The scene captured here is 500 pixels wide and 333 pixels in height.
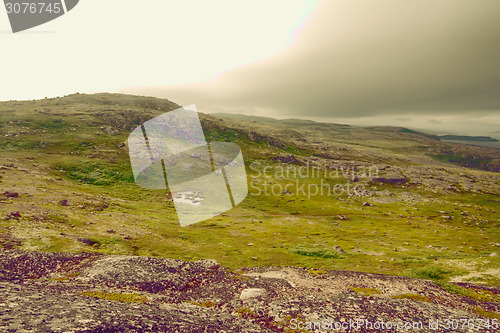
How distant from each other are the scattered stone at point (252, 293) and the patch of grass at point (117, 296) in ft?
31.7

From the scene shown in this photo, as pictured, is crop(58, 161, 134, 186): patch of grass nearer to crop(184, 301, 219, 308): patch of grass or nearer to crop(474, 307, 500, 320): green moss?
crop(184, 301, 219, 308): patch of grass

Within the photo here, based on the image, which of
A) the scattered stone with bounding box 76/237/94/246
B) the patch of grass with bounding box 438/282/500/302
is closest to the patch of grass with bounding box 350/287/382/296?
the patch of grass with bounding box 438/282/500/302

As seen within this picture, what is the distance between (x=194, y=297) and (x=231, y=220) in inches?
2425

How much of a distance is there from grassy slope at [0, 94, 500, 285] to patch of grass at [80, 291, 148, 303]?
1823cm

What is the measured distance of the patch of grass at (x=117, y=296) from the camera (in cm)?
1898

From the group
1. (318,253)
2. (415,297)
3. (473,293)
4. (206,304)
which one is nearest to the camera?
(206,304)

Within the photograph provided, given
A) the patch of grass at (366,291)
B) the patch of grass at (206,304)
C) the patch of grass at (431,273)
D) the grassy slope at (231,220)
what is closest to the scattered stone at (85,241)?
the grassy slope at (231,220)

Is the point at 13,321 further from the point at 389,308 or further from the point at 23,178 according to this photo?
the point at 23,178

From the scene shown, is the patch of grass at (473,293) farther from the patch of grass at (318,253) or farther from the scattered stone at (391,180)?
the scattered stone at (391,180)

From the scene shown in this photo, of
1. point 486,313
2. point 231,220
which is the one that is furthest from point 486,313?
point 231,220

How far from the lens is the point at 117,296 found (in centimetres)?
1970

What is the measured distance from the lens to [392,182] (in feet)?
569

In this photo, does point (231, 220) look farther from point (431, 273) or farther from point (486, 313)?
point (486, 313)

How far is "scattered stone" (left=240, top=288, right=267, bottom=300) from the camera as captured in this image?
23.5 meters
